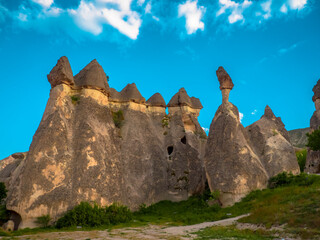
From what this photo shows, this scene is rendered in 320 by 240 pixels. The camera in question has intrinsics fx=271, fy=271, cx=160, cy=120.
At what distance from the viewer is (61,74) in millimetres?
20875

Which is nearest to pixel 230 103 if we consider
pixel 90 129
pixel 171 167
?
pixel 171 167

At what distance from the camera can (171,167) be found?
26.7m

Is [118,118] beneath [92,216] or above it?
above

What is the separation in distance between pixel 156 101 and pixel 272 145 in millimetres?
13153

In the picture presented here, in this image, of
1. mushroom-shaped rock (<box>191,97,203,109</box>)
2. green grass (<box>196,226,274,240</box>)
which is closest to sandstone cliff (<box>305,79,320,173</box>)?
mushroom-shaped rock (<box>191,97,203,109</box>)

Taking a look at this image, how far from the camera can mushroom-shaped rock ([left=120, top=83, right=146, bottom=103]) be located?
91.6 feet

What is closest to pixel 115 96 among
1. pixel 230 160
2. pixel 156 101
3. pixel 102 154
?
pixel 156 101

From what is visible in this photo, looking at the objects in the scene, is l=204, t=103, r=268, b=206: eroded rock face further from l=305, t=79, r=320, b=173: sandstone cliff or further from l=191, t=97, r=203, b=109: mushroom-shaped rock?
l=305, t=79, r=320, b=173: sandstone cliff

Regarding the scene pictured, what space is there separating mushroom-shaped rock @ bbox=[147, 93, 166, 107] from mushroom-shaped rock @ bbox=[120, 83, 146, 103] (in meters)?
2.37

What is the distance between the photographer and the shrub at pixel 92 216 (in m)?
16.0

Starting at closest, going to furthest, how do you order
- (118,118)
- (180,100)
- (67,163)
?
1. (67,163)
2. (118,118)
3. (180,100)

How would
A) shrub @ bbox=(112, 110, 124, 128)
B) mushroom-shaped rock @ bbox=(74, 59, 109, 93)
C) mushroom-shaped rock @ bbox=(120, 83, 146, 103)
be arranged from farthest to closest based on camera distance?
mushroom-shaped rock @ bbox=(120, 83, 146, 103)
shrub @ bbox=(112, 110, 124, 128)
mushroom-shaped rock @ bbox=(74, 59, 109, 93)

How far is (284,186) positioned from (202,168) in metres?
7.73

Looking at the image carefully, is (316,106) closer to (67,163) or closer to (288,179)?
(288,179)
